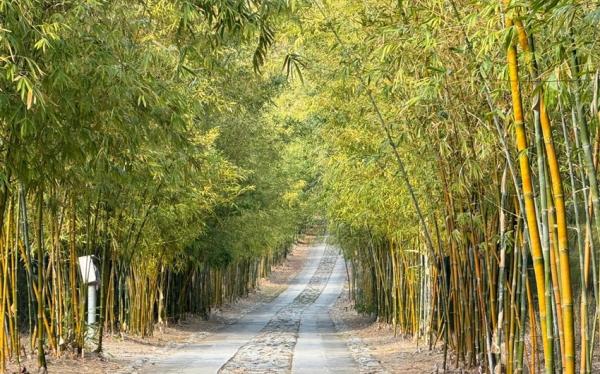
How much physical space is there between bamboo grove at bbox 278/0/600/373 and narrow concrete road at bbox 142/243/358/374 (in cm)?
152

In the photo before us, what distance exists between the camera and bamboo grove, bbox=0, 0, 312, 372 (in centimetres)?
564

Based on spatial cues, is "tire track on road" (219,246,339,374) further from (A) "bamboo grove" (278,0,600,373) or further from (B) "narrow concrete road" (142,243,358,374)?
(A) "bamboo grove" (278,0,600,373)

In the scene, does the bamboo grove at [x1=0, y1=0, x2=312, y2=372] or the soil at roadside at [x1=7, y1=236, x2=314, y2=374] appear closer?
the bamboo grove at [x1=0, y1=0, x2=312, y2=372]

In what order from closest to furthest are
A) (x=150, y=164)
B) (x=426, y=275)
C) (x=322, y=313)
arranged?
(x=150, y=164), (x=426, y=275), (x=322, y=313)

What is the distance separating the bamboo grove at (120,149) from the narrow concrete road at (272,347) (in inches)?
53.6

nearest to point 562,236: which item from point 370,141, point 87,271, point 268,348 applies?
point 370,141

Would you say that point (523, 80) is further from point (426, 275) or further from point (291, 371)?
point (426, 275)

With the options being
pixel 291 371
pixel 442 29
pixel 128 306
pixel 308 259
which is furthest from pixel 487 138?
pixel 308 259

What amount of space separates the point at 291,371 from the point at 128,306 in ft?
24.1

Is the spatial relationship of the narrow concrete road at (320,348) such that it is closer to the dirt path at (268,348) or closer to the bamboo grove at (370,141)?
the dirt path at (268,348)

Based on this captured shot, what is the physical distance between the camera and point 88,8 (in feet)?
18.9

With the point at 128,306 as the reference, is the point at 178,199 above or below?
above

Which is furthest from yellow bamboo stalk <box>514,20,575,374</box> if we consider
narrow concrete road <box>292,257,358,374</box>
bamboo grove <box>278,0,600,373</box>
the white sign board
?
the white sign board

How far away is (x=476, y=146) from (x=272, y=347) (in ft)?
25.2
